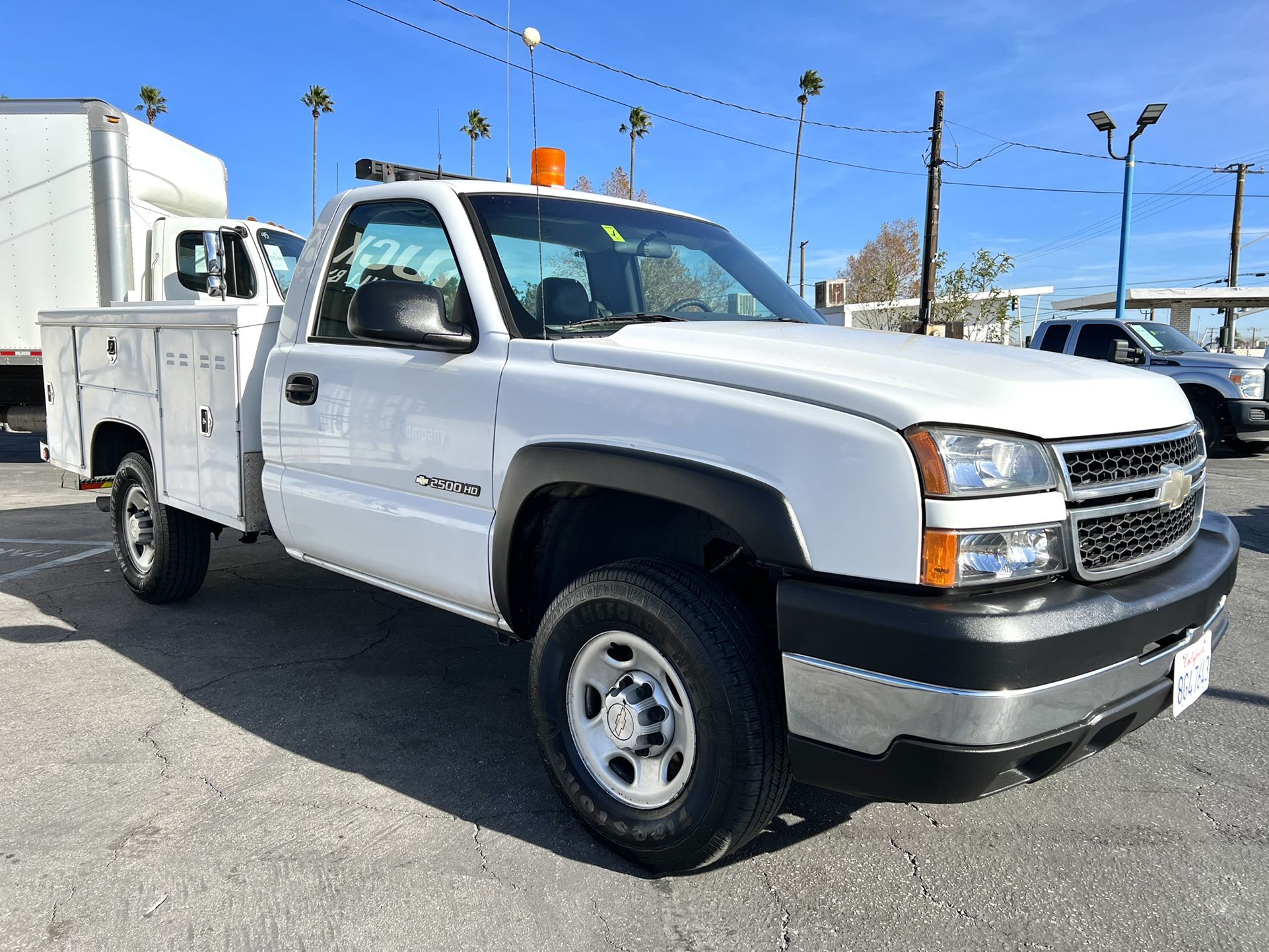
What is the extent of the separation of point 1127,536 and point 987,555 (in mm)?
541

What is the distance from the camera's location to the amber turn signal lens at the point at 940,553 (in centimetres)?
209

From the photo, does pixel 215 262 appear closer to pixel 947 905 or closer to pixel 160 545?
pixel 160 545

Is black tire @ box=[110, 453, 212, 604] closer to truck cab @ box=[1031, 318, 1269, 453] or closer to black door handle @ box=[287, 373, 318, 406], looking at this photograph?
black door handle @ box=[287, 373, 318, 406]

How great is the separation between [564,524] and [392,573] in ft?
2.57

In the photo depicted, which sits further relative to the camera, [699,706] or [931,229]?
[931,229]

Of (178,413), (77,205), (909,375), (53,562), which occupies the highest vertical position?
(77,205)

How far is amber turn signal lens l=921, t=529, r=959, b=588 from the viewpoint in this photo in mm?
2094

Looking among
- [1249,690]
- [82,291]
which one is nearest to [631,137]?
[82,291]

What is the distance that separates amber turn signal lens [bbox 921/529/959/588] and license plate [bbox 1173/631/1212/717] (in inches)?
31.1

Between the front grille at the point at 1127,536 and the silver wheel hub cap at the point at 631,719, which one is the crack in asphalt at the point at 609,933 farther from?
the front grille at the point at 1127,536

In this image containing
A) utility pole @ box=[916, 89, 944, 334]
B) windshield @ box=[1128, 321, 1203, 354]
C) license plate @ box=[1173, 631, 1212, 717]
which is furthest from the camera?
utility pole @ box=[916, 89, 944, 334]

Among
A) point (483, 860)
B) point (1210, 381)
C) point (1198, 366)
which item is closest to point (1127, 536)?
point (483, 860)

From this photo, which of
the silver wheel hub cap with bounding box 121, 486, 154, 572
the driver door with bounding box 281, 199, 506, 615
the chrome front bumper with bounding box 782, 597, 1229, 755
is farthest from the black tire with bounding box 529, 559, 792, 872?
the silver wheel hub cap with bounding box 121, 486, 154, 572

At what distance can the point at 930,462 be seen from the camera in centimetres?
212
